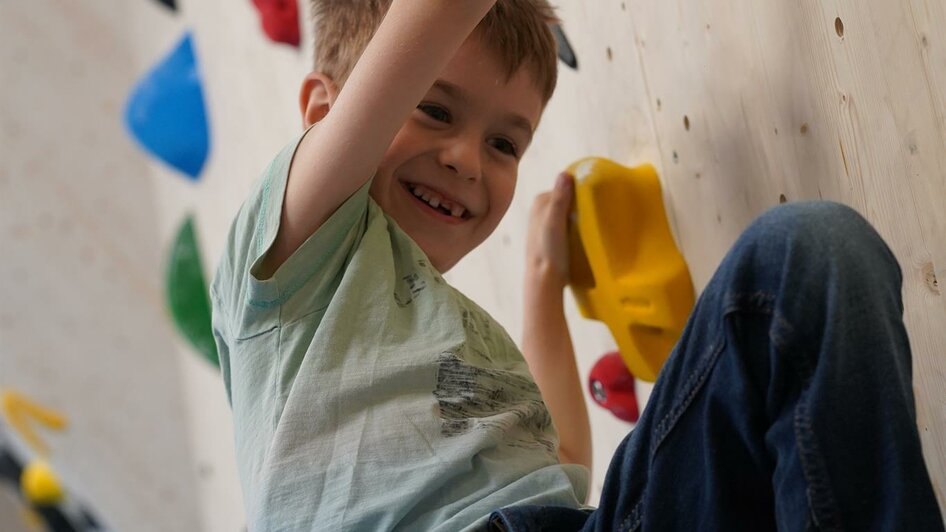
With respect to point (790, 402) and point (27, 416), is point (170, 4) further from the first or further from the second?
point (790, 402)

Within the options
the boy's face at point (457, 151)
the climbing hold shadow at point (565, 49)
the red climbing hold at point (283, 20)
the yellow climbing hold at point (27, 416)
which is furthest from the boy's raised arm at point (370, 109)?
the yellow climbing hold at point (27, 416)

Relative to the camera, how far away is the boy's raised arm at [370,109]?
74 cm

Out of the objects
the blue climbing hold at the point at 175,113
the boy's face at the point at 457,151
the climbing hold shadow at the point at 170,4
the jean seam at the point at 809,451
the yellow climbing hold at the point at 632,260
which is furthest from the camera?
the climbing hold shadow at the point at 170,4

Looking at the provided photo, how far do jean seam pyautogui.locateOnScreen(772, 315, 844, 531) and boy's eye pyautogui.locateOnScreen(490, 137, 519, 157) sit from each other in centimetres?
44

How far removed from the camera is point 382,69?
0.75 m

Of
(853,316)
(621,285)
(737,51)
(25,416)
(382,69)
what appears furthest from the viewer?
(25,416)

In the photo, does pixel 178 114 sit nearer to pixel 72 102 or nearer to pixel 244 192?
pixel 244 192

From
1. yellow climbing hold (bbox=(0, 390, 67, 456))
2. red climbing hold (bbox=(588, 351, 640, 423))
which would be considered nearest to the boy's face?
red climbing hold (bbox=(588, 351, 640, 423))

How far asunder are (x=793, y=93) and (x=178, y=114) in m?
1.33

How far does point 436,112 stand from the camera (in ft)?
2.97

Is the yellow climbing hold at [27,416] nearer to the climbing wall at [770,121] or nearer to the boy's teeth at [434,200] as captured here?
the climbing wall at [770,121]

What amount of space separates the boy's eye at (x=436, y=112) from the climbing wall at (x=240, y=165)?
0.72ft

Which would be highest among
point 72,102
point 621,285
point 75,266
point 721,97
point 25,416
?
point 721,97

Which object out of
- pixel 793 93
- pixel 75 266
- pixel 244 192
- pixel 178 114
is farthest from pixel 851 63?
pixel 75 266
